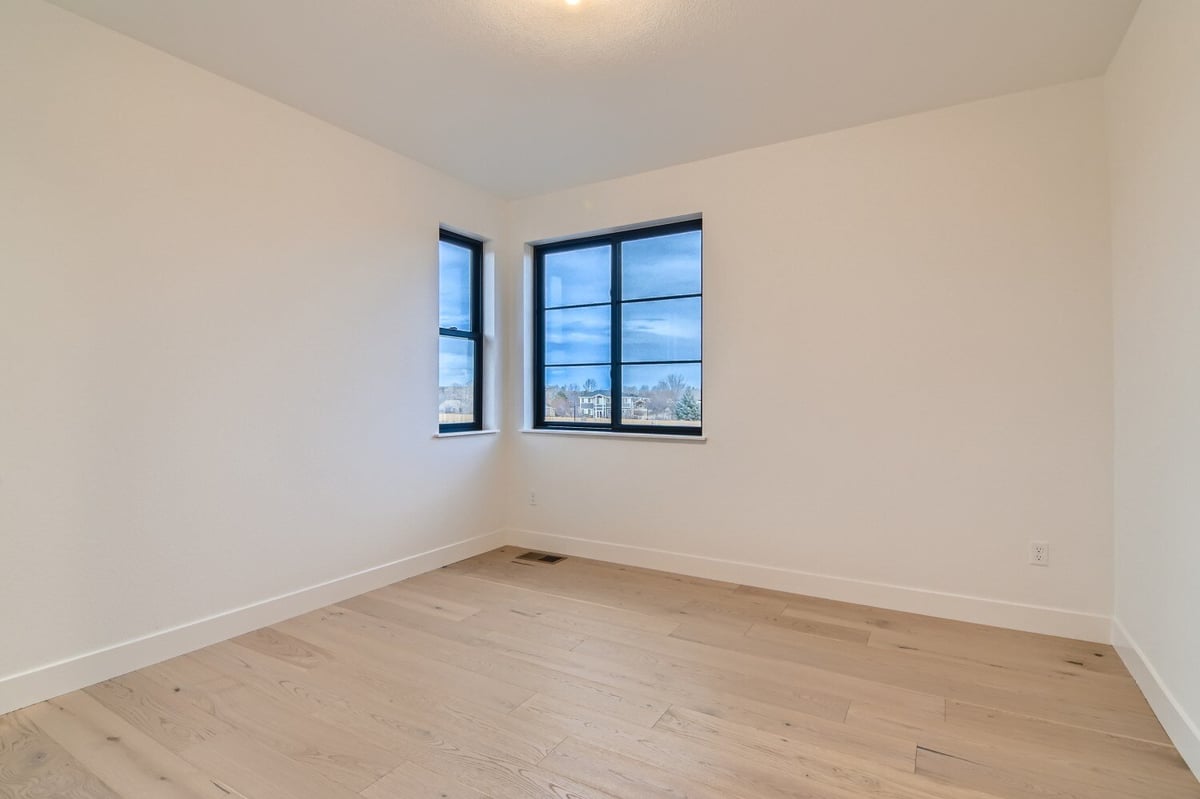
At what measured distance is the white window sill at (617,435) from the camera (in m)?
3.69

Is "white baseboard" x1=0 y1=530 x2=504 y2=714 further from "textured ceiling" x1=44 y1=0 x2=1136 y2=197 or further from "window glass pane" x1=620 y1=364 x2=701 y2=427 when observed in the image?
"textured ceiling" x1=44 y1=0 x2=1136 y2=197

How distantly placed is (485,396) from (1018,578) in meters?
3.41

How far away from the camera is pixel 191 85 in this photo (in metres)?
2.60

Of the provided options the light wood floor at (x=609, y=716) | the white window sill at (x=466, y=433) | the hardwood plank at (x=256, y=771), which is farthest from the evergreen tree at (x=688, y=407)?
the hardwood plank at (x=256, y=771)

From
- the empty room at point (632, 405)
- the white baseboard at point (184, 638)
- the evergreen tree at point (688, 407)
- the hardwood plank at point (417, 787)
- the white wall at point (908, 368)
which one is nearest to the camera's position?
the hardwood plank at point (417, 787)

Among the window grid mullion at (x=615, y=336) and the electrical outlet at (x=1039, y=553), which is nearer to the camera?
the electrical outlet at (x=1039, y=553)

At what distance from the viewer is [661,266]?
3965mm

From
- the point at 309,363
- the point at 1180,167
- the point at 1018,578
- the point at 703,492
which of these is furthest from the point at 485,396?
the point at 1180,167

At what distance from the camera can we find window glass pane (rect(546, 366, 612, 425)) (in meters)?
4.21

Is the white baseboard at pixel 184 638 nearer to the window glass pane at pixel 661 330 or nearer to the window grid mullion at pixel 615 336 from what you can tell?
the window grid mullion at pixel 615 336

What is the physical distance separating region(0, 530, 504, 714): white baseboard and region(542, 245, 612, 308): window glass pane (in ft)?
6.84

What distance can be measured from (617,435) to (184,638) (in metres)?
2.55

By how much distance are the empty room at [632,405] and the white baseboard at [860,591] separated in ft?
0.08

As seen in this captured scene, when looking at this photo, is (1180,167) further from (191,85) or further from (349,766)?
(191,85)
